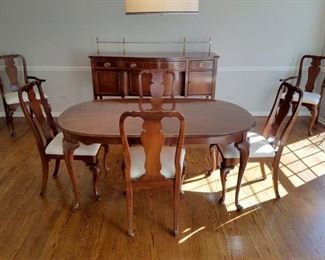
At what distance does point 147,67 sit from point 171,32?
77 cm

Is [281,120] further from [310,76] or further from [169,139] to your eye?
[310,76]

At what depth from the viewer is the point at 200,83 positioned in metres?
3.78

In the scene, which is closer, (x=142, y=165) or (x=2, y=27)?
(x=142, y=165)

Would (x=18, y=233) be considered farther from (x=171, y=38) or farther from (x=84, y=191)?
(x=171, y=38)

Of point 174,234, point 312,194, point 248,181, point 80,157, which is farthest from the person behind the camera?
point 248,181

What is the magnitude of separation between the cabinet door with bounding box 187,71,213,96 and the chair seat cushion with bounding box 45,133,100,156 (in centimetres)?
187

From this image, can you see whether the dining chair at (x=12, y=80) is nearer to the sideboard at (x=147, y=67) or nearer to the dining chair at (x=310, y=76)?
the sideboard at (x=147, y=67)

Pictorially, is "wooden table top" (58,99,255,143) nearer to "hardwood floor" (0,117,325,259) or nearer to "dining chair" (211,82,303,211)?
"dining chair" (211,82,303,211)

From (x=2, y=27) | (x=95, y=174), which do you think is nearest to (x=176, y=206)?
(x=95, y=174)

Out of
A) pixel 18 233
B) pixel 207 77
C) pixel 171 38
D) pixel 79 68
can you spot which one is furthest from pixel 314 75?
pixel 18 233

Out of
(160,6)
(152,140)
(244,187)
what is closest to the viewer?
(152,140)

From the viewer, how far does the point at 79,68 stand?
13.6ft

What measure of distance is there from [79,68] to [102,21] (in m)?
0.74

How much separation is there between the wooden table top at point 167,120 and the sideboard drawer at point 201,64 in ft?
3.98
